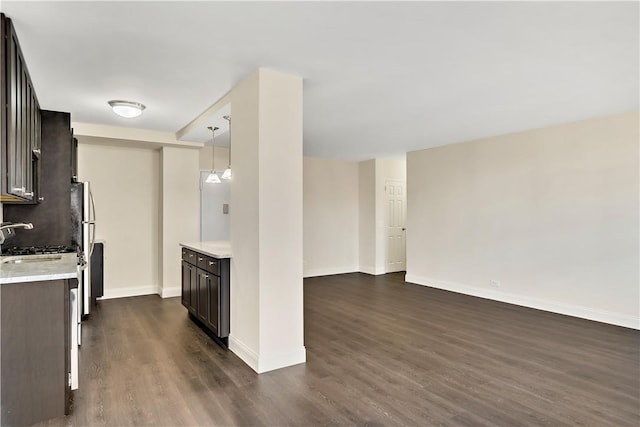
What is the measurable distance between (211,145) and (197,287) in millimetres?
2769

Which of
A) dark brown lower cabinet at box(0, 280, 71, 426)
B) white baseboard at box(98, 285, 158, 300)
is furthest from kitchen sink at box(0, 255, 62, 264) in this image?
white baseboard at box(98, 285, 158, 300)

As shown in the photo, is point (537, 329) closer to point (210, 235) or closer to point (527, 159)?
point (527, 159)

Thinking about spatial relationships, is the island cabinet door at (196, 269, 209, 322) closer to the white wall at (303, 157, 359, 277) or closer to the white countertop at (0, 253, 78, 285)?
the white countertop at (0, 253, 78, 285)

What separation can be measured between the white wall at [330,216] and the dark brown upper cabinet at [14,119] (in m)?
4.95

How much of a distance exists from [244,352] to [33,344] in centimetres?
148

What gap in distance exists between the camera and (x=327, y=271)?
25.5 feet

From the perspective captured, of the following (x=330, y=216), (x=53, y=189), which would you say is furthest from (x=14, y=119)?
(x=330, y=216)

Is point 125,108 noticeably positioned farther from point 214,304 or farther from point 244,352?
point 244,352

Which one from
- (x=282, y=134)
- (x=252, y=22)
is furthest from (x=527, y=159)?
(x=252, y=22)

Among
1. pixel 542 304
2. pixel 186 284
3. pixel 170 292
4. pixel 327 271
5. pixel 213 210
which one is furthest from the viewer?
pixel 327 271

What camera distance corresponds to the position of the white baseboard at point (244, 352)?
10.0 feet

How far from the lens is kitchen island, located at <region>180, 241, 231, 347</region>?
352 centimetres

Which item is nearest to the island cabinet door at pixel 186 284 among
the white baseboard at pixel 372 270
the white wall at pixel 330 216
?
the white wall at pixel 330 216

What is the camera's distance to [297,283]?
3.17 m
